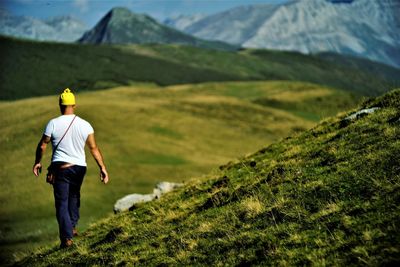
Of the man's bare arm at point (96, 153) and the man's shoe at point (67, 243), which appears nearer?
the man's bare arm at point (96, 153)

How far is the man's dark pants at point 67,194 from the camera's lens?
43.7 feet

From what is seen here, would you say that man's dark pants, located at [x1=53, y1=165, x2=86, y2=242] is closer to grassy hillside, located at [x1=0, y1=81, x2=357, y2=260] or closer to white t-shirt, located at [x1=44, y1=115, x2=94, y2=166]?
white t-shirt, located at [x1=44, y1=115, x2=94, y2=166]

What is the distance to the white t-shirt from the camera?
1326 cm

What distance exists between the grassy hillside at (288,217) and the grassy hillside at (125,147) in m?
11.6

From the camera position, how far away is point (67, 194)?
1349cm

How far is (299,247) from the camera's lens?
9273 millimetres

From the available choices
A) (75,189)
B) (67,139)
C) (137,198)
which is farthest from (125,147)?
(67,139)

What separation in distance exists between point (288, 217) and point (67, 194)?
20.0 feet

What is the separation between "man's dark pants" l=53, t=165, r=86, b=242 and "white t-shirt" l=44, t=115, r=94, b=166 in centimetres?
28

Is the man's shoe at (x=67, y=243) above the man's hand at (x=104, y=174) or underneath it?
underneath

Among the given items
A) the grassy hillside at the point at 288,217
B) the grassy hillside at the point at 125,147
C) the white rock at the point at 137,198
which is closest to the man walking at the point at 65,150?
the grassy hillside at the point at 288,217

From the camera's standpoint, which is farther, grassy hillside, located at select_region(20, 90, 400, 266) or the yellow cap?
the yellow cap

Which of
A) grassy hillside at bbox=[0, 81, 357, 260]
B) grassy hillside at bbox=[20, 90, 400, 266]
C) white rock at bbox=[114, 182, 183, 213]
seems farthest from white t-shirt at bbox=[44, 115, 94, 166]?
grassy hillside at bbox=[0, 81, 357, 260]

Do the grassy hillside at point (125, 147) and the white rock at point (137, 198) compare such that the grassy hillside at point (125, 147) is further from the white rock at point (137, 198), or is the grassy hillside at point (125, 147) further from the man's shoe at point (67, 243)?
the man's shoe at point (67, 243)
